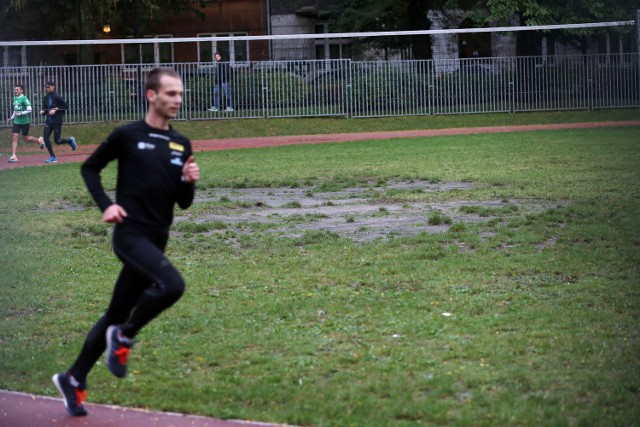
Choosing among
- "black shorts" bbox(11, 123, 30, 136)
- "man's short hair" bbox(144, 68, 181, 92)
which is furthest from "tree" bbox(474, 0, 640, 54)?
"man's short hair" bbox(144, 68, 181, 92)

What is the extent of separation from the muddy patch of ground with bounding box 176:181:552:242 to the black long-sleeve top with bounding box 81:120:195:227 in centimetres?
690

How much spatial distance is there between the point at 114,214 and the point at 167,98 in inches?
31.2

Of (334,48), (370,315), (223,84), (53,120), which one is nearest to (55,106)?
(53,120)

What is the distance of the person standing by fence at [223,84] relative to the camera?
34.7 meters

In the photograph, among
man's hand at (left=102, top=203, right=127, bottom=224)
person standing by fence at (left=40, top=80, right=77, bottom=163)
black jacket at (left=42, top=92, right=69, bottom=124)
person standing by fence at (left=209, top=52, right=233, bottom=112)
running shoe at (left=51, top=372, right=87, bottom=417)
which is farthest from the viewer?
person standing by fence at (left=209, top=52, right=233, bottom=112)

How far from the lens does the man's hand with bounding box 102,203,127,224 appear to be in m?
6.07

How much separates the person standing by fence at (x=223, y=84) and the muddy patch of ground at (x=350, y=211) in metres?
16.1

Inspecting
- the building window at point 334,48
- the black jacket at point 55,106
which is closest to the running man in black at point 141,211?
the black jacket at point 55,106

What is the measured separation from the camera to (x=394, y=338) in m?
8.00

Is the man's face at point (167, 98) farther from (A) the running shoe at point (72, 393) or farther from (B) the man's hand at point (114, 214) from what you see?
(A) the running shoe at point (72, 393)

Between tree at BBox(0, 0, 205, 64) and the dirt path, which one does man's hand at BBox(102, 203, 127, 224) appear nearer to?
the dirt path

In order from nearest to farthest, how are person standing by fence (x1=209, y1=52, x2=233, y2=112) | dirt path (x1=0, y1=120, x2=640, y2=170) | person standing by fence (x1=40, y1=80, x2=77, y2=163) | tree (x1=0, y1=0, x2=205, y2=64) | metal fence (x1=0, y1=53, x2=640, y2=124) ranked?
person standing by fence (x1=40, y1=80, x2=77, y2=163), dirt path (x1=0, y1=120, x2=640, y2=170), metal fence (x1=0, y1=53, x2=640, y2=124), person standing by fence (x1=209, y1=52, x2=233, y2=112), tree (x1=0, y1=0, x2=205, y2=64)

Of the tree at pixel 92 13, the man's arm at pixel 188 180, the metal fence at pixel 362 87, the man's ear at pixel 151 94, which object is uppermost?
the tree at pixel 92 13

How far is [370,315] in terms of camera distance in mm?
8820
